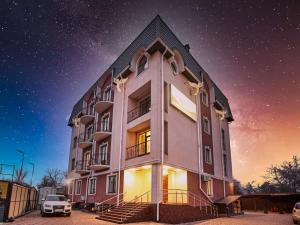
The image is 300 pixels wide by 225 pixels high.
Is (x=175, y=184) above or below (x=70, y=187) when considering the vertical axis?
above

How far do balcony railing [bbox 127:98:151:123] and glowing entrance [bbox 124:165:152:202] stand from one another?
160 inches

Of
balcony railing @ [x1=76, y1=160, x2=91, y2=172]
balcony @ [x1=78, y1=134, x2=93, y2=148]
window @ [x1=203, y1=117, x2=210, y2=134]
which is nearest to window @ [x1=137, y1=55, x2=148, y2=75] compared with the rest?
window @ [x1=203, y1=117, x2=210, y2=134]

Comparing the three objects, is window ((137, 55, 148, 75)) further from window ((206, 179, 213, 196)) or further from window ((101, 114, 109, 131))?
window ((206, 179, 213, 196))

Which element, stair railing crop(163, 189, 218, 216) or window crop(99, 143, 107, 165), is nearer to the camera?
stair railing crop(163, 189, 218, 216)

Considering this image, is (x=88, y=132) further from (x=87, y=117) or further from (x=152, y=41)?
(x=152, y=41)

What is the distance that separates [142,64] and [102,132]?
6901mm

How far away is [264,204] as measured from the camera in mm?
26406

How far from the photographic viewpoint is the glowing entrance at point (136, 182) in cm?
1775

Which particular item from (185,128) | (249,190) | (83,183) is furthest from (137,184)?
(249,190)

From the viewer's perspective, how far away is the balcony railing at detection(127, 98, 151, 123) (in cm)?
1921

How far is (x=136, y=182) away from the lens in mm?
18531

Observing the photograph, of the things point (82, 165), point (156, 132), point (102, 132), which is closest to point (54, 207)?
point (102, 132)

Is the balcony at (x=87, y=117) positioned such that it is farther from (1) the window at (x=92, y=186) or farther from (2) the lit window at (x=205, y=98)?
(2) the lit window at (x=205, y=98)

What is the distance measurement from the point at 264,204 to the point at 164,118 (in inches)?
725
